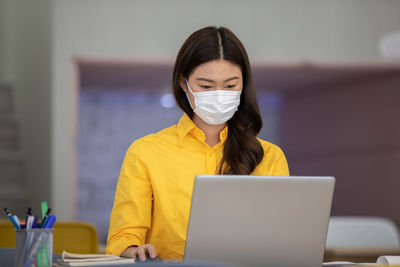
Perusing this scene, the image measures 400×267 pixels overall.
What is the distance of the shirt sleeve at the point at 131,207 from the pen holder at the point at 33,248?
477 mm

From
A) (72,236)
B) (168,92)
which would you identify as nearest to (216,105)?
(72,236)

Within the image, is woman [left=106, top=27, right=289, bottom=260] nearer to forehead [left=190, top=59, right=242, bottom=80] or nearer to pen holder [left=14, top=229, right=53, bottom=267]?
forehead [left=190, top=59, right=242, bottom=80]

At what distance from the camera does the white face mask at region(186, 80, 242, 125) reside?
224cm

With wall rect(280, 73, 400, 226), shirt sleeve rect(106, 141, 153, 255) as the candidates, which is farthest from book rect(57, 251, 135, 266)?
wall rect(280, 73, 400, 226)

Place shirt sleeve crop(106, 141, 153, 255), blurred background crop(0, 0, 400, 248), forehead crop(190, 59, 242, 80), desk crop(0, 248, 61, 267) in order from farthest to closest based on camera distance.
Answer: blurred background crop(0, 0, 400, 248)
forehead crop(190, 59, 242, 80)
shirt sleeve crop(106, 141, 153, 255)
desk crop(0, 248, 61, 267)

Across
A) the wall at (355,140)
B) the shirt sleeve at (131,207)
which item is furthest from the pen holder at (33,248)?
the wall at (355,140)

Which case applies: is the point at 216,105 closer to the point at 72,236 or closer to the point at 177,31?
the point at 72,236

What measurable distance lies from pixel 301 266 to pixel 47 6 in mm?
5537

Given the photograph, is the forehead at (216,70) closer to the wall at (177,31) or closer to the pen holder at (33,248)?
the pen holder at (33,248)

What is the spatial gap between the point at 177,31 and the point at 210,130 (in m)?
3.01

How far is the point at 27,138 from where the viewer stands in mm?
6359

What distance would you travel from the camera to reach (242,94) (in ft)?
7.75

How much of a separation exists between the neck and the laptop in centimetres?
71

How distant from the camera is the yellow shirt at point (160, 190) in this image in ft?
7.02
